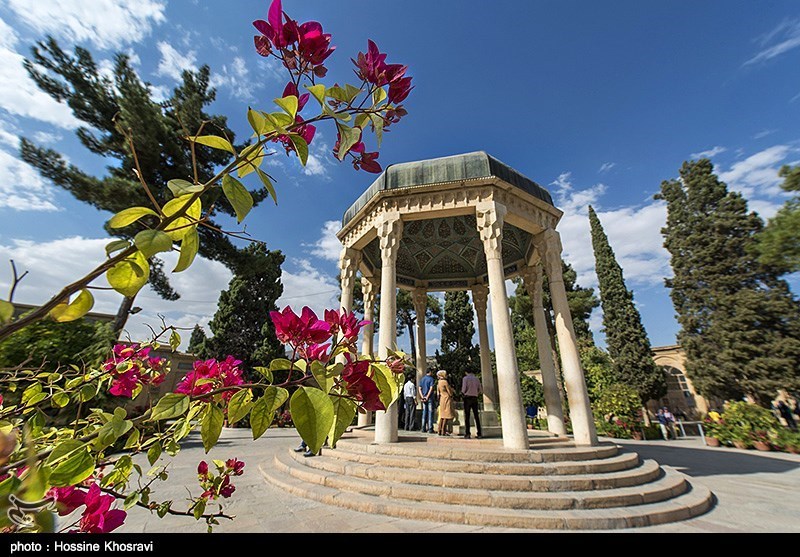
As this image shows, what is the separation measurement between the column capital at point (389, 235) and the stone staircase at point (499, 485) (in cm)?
410

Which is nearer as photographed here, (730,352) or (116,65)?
(116,65)

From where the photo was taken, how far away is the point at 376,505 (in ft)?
13.4

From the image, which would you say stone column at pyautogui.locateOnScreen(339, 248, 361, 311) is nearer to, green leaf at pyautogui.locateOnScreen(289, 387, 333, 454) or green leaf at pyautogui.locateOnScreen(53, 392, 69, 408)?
green leaf at pyautogui.locateOnScreen(53, 392, 69, 408)

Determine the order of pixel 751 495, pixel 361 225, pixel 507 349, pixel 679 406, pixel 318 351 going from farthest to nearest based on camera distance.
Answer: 1. pixel 679 406
2. pixel 361 225
3. pixel 507 349
4. pixel 751 495
5. pixel 318 351

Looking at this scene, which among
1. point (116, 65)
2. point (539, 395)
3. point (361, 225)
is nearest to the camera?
point (361, 225)

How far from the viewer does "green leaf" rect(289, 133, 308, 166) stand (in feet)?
2.79

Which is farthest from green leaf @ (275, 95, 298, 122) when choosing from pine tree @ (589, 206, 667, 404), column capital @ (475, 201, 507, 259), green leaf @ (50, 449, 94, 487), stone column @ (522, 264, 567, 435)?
pine tree @ (589, 206, 667, 404)

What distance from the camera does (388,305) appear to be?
7.09 meters

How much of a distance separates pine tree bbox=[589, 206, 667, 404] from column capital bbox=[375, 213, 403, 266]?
20.1m

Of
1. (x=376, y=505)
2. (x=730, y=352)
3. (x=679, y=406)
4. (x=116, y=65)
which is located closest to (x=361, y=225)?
(x=376, y=505)

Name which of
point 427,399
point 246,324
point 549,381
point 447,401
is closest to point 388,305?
point 447,401
